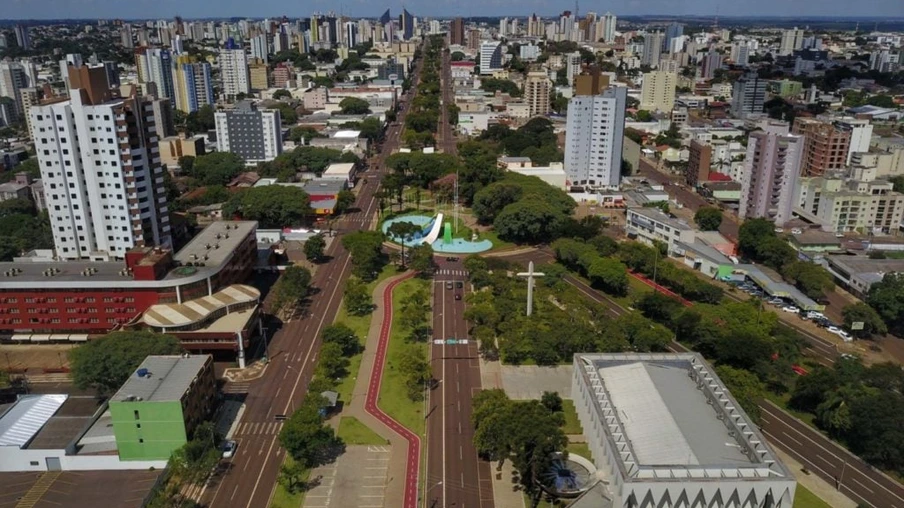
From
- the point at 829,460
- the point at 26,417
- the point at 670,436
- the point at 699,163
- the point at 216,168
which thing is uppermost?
the point at 699,163

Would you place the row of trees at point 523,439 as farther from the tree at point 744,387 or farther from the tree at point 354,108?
the tree at point 354,108

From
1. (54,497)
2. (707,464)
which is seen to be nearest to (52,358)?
(54,497)

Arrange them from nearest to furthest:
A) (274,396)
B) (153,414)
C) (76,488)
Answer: (76,488) < (153,414) < (274,396)

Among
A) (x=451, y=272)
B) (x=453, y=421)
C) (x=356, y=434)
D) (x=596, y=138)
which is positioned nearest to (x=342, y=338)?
(x=356, y=434)

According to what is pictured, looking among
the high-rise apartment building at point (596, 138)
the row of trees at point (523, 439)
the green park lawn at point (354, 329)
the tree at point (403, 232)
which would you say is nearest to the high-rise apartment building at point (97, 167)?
the green park lawn at point (354, 329)

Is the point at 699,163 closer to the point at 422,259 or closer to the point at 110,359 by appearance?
the point at 422,259

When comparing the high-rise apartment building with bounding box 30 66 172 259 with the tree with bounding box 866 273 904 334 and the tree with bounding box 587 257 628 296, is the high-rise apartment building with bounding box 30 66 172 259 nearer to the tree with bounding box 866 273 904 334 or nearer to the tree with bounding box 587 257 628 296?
the tree with bounding box 587 257 628 296
